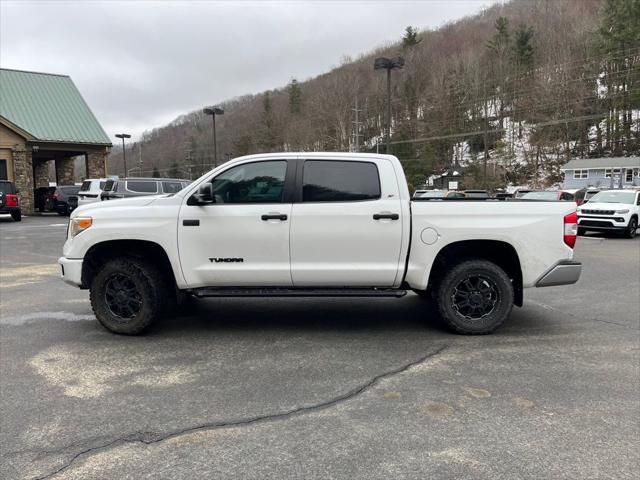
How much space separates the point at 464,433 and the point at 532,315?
373 centimetres

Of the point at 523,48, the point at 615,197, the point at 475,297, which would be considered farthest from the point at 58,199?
the point at 523,48

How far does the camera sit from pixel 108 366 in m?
4.71

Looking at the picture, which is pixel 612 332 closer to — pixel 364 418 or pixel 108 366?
pixel 364 418

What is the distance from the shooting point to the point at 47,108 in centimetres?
3400

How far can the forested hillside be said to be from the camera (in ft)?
226

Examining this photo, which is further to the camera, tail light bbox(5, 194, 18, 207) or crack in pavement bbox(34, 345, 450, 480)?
tail light bbox(5, 194, 18, 207)

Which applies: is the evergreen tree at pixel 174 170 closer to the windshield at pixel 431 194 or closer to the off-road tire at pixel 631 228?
the windshield at pixel 431 194

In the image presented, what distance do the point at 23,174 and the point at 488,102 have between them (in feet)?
229

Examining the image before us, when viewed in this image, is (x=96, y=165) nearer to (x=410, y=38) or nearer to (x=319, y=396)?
(x=319, y=396)

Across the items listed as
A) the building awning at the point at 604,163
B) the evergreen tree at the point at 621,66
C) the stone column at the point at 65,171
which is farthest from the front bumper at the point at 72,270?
the evergreen tree at the point at 621,66

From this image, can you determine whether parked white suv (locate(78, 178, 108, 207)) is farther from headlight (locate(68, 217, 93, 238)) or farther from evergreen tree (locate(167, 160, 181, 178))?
evergreen tree (locate(167, 160, 181, 178))

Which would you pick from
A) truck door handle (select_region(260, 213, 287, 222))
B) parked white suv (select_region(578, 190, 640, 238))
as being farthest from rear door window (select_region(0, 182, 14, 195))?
parked white suv (select_region(578, 190, 640, 238))

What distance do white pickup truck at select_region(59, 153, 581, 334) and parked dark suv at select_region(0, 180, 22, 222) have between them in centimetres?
2095

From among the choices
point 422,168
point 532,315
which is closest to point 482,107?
point 422,168
